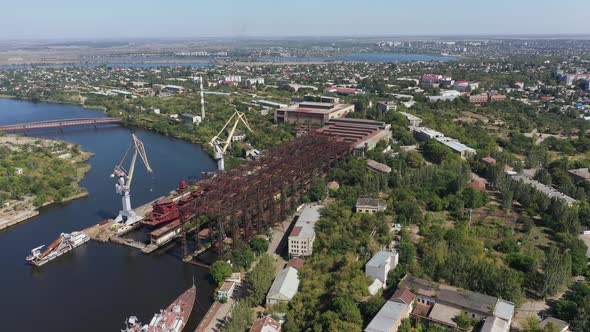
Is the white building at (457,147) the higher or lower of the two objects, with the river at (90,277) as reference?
higher

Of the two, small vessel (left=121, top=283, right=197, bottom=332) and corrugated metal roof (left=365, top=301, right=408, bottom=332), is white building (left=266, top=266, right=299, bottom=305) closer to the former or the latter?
small vessel (left=121, top=283, right=197, bottom=332)

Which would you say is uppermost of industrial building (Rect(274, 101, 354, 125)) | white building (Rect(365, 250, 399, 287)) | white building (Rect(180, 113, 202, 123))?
industrial building (Rect(274, 101, 354, 125))

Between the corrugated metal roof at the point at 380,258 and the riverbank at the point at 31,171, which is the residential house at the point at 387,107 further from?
the corrugated metal roof at the point at 380,258

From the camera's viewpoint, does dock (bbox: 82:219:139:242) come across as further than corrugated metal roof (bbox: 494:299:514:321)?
Yes

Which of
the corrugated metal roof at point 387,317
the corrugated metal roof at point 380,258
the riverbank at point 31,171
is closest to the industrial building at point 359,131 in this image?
the corrugated metal roof at point 380,258

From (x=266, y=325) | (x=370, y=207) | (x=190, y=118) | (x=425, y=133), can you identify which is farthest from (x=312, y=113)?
(x=266, y=325)

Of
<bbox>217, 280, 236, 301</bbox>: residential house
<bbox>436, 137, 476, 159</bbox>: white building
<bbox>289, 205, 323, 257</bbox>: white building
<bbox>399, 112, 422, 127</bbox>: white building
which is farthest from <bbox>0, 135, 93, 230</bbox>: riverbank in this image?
<bbox>399, 112, 422, 127</bbox>: white building

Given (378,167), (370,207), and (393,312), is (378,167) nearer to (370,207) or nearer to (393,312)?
(370,207)
